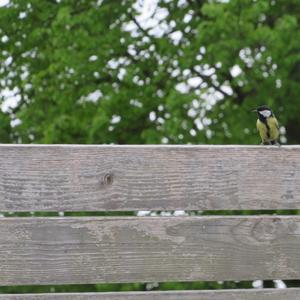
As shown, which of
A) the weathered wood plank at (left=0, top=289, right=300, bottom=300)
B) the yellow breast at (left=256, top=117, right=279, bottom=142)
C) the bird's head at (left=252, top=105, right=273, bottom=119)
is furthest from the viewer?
the bird's head at (left=252, top=105, right=273, bottom=119)

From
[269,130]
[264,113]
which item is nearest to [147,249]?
[269,130]

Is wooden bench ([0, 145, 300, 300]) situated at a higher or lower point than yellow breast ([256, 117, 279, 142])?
lower

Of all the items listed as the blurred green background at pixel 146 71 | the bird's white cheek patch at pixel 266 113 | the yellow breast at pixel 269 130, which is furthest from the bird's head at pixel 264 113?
the blurred green background at pixel 146 71

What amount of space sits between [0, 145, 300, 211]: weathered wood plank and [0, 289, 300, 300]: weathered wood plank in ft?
0.96

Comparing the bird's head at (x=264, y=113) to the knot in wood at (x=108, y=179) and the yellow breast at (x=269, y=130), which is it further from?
the knot in wood at (x=108, y=179)

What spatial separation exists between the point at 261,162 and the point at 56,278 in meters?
0.84

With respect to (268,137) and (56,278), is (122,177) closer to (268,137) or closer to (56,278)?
(56,278)

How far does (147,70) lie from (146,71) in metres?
0.02

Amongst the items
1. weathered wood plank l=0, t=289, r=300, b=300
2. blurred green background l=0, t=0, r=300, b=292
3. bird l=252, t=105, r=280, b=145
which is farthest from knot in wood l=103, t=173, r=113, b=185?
blurred green background l=0, t=0, r=300, b=292

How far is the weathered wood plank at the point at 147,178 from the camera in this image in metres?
2.93

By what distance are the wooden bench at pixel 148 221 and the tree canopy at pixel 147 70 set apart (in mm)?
7443

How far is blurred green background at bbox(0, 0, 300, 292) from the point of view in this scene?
35.6 ft

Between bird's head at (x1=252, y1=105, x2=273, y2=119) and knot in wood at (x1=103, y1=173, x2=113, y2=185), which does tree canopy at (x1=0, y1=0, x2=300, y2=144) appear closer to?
bird's head at (x1=252, y1=105, x2=273, y2=119)

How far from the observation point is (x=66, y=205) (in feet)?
9.64
